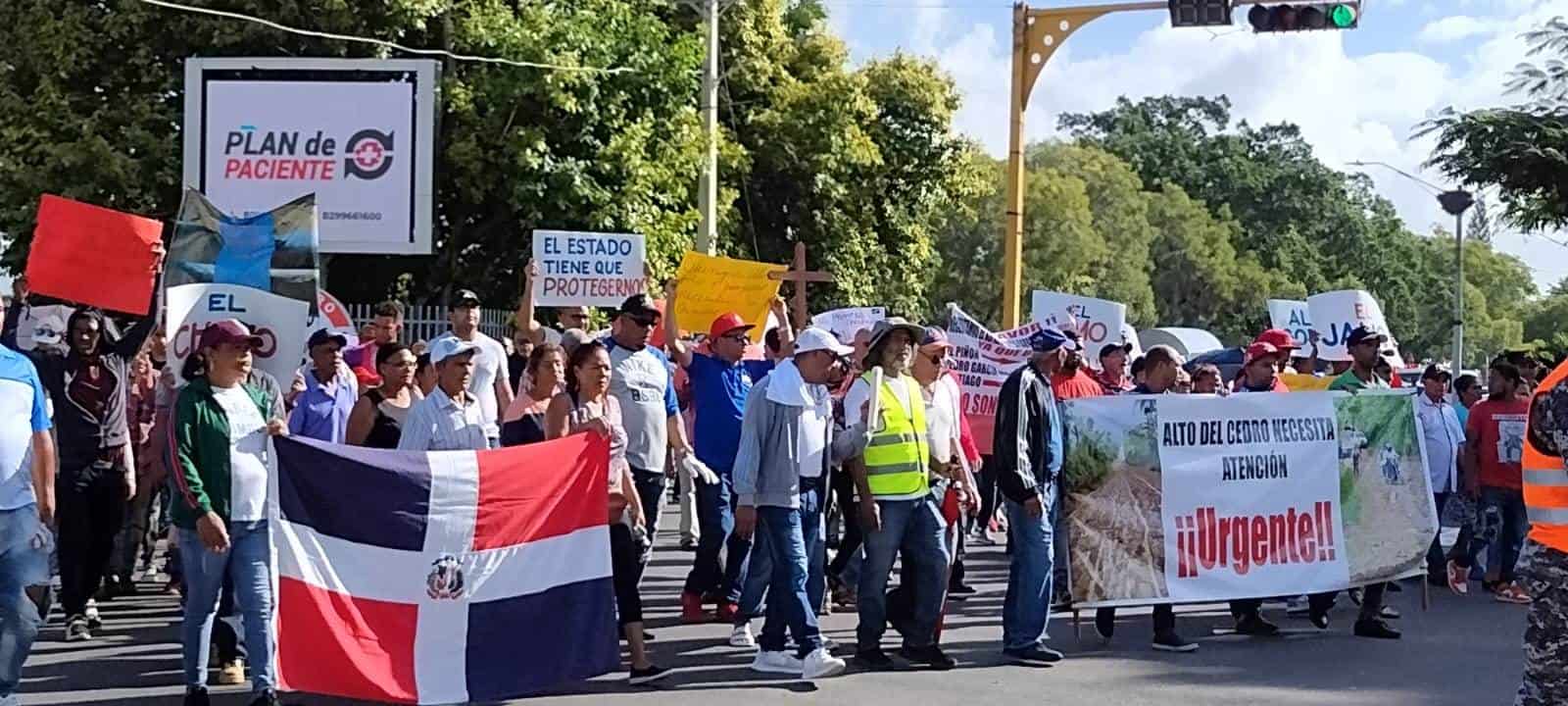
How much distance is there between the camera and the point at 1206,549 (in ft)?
33.5

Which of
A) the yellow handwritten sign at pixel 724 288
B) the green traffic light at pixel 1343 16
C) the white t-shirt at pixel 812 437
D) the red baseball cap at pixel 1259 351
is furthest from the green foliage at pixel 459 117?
the white t-shirt at pixel 812 437

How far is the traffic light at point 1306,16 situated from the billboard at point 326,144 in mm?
7500

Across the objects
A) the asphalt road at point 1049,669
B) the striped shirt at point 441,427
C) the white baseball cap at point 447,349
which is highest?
the white baseball cap at point 447,349

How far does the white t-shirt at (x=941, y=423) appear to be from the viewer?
9.23m

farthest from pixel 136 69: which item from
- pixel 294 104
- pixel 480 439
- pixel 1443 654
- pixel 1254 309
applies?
pixel 1254 309

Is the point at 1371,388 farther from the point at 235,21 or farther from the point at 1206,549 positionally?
the point at 235,21

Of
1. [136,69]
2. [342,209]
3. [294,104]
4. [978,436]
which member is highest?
[136,69]

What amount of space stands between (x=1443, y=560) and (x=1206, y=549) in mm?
4353

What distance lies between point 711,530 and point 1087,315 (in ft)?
26.1

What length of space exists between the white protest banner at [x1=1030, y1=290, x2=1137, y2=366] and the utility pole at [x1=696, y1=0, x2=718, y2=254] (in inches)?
299

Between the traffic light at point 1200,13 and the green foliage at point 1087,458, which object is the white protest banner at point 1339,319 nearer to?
the traffic light at point 1200,13

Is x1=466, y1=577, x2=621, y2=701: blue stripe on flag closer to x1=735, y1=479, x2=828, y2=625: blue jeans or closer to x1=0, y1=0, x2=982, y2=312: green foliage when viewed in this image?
x1=735, y1=479, x2=828, y2=625: blue jeans

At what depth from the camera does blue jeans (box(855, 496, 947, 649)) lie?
8.80 meters

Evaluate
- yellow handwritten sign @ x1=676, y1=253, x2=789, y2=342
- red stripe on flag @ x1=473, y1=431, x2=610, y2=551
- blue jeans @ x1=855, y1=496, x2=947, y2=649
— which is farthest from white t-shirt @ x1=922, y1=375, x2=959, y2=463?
yellow handwritten sign @ x1=676, y1=253, x2=789, y2=342
